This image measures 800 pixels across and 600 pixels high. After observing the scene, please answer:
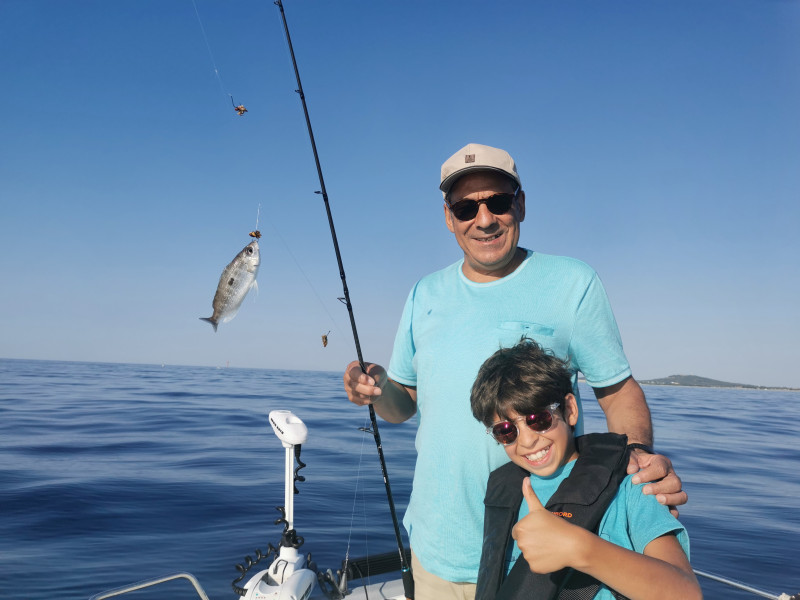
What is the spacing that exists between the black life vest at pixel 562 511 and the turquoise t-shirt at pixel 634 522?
43mm

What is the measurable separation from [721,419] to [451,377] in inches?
818

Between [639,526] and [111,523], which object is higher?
[639,526]

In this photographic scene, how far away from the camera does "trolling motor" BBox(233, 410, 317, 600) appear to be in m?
2.54

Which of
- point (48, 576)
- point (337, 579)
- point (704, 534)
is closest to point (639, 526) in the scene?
point (337, 579)

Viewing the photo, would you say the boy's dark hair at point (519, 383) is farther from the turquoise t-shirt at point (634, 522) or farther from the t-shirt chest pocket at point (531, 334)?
the turquoise t-shirt at point (634, 522)

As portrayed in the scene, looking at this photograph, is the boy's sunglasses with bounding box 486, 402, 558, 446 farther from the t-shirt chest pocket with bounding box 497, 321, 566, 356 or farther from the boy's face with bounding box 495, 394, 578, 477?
the t-shirt chest pocket with bounding box 497, 321, 566, 356

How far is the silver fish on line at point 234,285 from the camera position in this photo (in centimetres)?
366

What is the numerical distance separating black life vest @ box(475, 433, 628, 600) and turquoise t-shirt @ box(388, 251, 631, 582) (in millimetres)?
157

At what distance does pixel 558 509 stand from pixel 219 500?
6.71m

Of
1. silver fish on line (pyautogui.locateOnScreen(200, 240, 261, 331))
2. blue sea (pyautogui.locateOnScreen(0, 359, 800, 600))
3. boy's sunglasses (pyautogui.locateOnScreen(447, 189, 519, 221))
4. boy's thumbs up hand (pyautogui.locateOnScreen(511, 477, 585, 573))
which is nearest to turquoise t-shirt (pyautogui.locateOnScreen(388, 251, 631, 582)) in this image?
boy's sunglasses (pyautogui.locateOnScreen(447, 189, 519, 221))

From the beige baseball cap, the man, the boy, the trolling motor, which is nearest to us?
the boy

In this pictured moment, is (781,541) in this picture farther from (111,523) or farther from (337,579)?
(111,523)

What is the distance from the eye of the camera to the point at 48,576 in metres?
5.04

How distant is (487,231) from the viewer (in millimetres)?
2131
